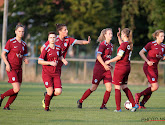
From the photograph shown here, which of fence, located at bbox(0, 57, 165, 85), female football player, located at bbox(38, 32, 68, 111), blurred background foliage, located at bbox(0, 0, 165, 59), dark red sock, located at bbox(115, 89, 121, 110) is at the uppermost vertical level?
blurred background foliage, located at bbox(0, 0, 165, 59)

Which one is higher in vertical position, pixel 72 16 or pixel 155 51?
pixel 72 16

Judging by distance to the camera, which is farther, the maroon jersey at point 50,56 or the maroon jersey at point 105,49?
the maroon jersey at point 105,49

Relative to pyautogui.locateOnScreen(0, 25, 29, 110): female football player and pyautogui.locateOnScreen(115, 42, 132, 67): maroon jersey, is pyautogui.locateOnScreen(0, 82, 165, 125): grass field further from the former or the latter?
pyautogui.locateOnScreen(115, 42, 132, 67): maroon jersey

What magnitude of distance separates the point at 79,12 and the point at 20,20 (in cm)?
434

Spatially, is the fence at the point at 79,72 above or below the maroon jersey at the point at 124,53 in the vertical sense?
below

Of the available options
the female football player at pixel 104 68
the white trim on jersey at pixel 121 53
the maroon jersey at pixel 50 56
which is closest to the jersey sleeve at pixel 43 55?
the maroon jersey at pixel 50 56

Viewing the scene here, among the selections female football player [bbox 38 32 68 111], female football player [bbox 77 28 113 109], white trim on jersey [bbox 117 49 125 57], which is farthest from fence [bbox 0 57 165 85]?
white trim on jersey [bbox 117 49 125 57]

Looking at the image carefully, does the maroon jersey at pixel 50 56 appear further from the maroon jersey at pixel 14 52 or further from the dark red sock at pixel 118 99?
the dark red sock at pixel 118 99

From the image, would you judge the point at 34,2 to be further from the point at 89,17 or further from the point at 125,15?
the point at 125,15

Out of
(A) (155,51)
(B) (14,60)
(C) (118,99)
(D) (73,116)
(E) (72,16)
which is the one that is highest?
(E) (72,16)

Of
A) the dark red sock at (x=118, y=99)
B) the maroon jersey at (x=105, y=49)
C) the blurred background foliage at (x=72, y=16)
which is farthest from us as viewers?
the blurred background foliage at (x=72, y=16)

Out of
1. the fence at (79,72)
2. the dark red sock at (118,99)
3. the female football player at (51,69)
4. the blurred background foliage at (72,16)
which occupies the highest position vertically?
the blurred background foliage at (72,16)

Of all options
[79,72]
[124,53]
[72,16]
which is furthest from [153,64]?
[72,16]

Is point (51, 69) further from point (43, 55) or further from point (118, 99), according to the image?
point (118, 99)
